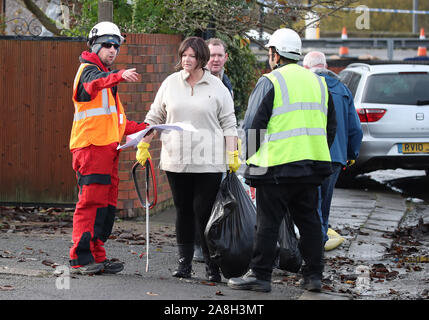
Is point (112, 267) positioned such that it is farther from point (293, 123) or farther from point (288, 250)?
point (293, 123)

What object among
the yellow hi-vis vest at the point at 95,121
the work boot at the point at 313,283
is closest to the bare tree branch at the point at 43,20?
the yellow hi-vis vest at the point at 95,121

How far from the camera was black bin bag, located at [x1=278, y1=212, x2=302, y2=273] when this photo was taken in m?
6.77

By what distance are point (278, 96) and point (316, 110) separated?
0.96 ft

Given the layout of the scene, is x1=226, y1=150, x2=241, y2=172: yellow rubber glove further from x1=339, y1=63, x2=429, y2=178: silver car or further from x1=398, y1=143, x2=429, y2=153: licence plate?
x1=398, y1=143, x2=429, y2=153: licence plate

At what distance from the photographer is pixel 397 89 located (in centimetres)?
1177

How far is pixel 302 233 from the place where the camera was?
20.7ft

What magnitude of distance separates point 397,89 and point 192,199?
5.96m

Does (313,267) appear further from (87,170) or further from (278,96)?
(87,170)

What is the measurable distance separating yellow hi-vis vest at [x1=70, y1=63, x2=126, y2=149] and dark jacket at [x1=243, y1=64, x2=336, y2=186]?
1.04 m

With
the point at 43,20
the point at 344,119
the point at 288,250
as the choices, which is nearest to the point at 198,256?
the point at 288,250

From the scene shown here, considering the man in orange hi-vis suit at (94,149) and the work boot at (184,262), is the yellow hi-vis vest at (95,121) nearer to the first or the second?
the man in orange hi-vis suit at (94,149)

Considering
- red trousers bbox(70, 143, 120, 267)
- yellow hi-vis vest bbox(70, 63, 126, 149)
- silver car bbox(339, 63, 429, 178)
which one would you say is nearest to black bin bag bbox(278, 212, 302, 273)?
red trousers bbox(70, 143, 120, 267)

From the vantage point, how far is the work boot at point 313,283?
20.7 feet
